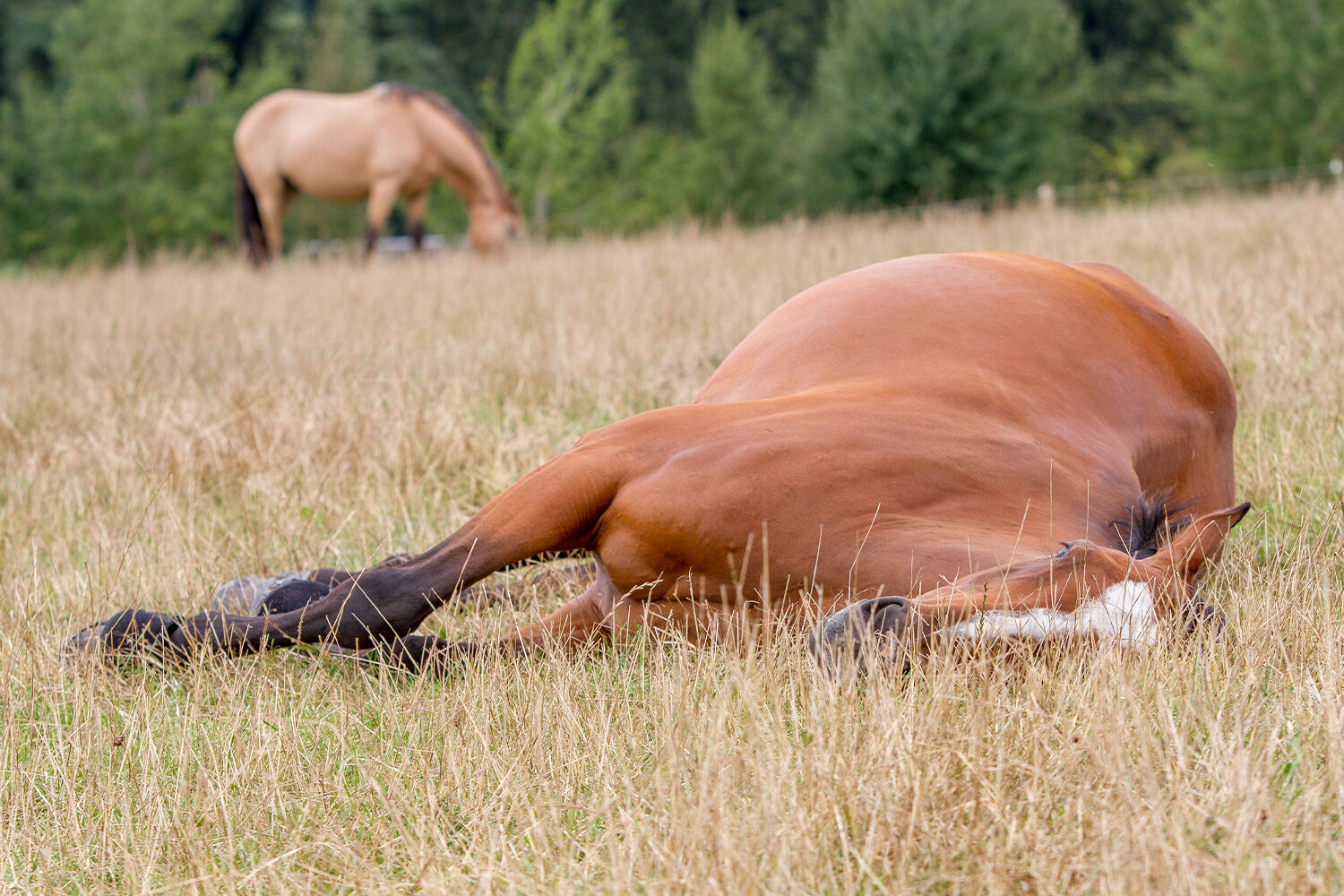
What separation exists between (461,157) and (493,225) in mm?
951

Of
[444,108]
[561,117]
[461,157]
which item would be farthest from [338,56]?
[461,157]

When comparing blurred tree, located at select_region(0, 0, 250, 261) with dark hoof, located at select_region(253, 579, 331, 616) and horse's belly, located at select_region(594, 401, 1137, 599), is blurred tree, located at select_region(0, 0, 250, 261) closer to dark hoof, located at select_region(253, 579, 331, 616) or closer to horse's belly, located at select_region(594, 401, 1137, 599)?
dark hoof, located at select_region(253, 579, 331, 616)

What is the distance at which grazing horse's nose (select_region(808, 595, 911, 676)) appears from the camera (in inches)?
65.4

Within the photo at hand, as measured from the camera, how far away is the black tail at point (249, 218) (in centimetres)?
1349

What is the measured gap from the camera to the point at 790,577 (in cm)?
216

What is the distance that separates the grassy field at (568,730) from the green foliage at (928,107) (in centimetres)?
1600

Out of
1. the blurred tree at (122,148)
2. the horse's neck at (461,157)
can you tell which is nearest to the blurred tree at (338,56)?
the blurred tree at (122,148)

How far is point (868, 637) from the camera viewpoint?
5.43 ft

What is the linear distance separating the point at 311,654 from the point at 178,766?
0.52 m

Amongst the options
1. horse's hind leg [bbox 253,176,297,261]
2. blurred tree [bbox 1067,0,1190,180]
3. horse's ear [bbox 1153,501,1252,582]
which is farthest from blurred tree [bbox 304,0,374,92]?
horse's ear [bbox 1153,501,1252,582]

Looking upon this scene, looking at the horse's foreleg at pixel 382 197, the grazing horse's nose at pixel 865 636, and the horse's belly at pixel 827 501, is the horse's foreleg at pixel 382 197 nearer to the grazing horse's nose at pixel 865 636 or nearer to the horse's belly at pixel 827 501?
the horse's belly at pixel 827 501

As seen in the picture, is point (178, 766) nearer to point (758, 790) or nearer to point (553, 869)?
point (553, 869)

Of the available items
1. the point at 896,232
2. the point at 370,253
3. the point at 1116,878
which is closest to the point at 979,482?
the point at 1116,878

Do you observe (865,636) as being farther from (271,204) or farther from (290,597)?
(271,204)
